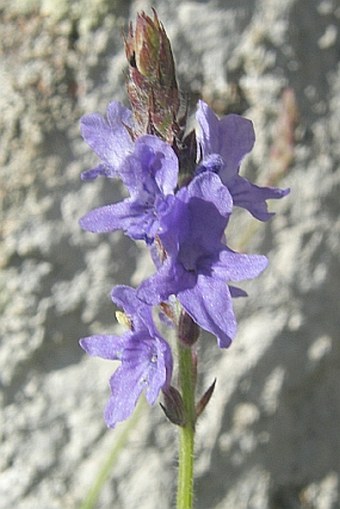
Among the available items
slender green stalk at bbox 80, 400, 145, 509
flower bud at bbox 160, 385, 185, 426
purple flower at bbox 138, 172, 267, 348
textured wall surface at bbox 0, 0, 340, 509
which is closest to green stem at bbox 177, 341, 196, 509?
flower bud at bbox 160, 385, 185, 426

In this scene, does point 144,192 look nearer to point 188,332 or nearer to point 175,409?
point 188,332

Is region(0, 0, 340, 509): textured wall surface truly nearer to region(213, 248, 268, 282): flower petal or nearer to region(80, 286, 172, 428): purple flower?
region(80, 286, 172, 428): purple flower

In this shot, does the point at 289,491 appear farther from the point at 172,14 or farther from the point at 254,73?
the point at 172,14

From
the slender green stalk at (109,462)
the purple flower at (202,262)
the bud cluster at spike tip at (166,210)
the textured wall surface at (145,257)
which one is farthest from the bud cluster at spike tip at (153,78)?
the slender green stalk at (109,462)

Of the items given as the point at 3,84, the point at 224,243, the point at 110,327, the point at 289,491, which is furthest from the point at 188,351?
the point at 289,491

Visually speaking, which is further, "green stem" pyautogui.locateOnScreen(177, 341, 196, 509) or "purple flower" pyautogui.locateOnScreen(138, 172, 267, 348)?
"green stem" pyautogui.locateOnScreen(177, 341, 196, 509)

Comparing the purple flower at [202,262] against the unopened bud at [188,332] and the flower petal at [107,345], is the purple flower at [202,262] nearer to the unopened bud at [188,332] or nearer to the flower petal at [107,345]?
the unopened bud at [188,332]
